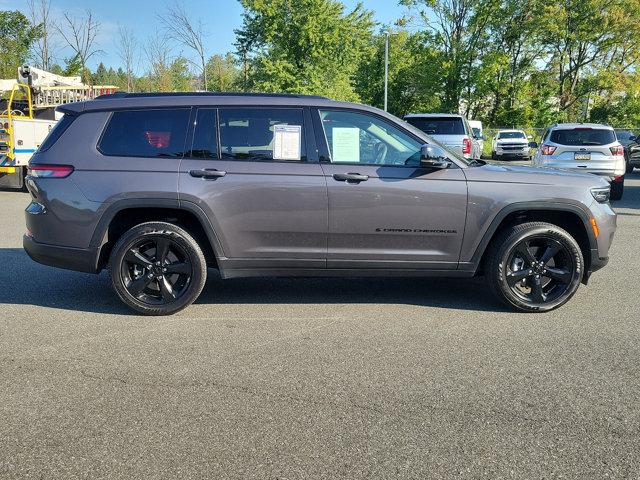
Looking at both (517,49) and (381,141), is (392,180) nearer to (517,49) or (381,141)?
(381,141)

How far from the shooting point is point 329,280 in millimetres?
6387

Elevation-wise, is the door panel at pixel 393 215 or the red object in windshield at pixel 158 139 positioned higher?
the red object in windshield at pixel 158 139

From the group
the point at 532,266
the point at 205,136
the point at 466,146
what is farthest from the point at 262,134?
the point at 466,146

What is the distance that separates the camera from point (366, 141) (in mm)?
5082

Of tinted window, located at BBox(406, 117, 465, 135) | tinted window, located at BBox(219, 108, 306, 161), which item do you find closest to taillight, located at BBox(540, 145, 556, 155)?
tinted window, located at BBox(406, 117, 465, 135)

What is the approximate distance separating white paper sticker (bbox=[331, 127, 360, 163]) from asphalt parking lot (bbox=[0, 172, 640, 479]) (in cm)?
136

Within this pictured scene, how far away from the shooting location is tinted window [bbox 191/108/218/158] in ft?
16.5

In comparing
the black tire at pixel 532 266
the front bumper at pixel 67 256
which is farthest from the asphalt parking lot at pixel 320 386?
the front bumper at pixel 67 256

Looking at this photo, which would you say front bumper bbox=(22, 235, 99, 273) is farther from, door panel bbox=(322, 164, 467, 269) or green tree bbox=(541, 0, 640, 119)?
green tree bbox=(541, 0, 640, 119)

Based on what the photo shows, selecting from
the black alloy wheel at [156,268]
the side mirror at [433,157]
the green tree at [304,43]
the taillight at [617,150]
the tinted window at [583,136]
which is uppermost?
the green tree at [304,43]

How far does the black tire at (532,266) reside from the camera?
5.07 metres

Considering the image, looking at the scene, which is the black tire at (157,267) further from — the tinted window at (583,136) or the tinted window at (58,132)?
the tinted window at (583,136)

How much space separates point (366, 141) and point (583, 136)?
945 centimetres

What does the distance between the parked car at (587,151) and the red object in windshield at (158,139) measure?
388 inches
